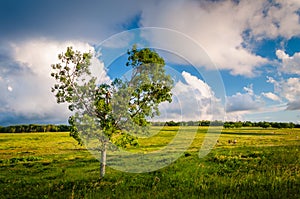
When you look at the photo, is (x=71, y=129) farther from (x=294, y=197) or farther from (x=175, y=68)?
(x=294, y=197)

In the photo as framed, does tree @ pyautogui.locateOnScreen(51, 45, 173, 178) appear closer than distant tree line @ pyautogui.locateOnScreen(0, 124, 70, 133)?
Yes

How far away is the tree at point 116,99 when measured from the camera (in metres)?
12.8

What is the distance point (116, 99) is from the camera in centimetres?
1276

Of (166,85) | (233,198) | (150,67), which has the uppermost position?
(150,67)

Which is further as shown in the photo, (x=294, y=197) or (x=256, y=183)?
(x=256, y=183)

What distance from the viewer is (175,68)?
12.3m

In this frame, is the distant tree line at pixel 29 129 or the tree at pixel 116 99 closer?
the tree at pixel 116 99

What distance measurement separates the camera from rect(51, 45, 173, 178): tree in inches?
504

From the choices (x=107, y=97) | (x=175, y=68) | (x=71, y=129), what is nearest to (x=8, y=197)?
(x=71, y=129)

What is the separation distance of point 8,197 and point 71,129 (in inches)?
166

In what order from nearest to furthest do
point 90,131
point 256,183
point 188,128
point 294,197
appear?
point 294,197
point 256,183
point 188,128
point 90,131

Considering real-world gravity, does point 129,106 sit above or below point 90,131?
A: above

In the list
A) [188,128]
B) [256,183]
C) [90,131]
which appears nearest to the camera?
[256,183]

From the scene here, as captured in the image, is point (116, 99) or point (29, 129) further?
point (29, 129)
